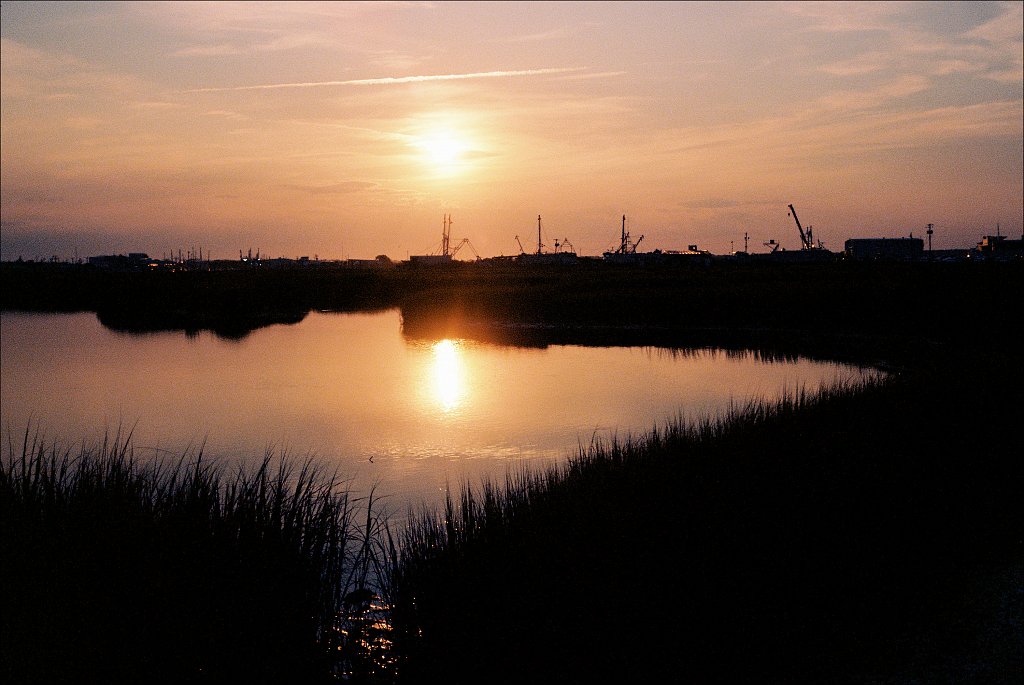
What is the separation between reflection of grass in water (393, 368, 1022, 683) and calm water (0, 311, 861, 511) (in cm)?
342

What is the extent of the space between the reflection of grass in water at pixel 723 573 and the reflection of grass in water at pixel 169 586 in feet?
2.75

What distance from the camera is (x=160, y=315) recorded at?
164 ft

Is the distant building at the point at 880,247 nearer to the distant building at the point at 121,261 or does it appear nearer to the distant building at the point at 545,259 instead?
the distant building at the point at 545,259

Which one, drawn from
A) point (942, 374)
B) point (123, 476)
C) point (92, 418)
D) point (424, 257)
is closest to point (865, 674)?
point (123, 476)

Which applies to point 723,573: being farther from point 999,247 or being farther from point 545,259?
point 545,259

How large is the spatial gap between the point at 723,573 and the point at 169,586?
4.60 metres

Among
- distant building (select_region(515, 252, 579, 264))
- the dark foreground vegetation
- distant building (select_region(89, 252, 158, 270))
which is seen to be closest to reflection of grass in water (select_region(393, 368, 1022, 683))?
the dark foreground vegetation

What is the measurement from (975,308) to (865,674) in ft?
92.6

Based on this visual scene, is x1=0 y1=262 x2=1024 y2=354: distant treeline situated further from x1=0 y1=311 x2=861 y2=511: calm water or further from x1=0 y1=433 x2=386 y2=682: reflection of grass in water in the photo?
x1=0 y1=433 x2=386 y2=682: reflection of grass in water

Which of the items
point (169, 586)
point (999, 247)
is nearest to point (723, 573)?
point (169, 586)

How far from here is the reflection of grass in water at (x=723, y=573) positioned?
682 cm

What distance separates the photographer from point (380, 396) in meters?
23.2

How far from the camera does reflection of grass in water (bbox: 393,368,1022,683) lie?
682cm

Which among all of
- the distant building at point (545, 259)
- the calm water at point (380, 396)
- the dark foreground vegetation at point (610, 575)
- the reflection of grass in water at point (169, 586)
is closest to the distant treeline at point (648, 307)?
the calm water at point (380, 396)
